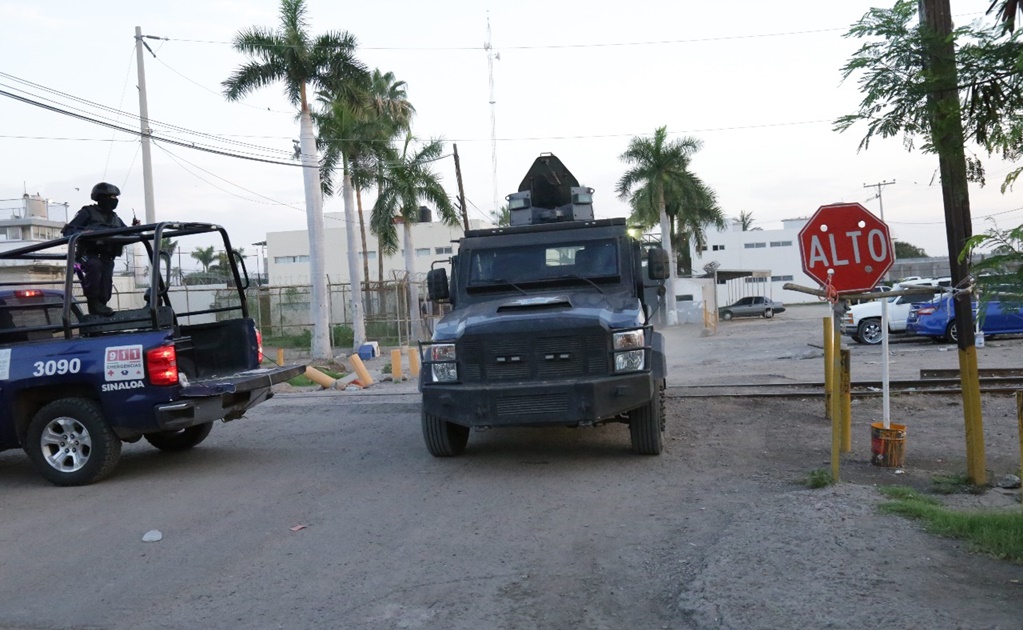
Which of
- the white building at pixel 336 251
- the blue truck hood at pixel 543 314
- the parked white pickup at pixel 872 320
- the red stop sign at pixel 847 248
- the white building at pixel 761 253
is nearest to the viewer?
the red stop sign at pixel 847 248


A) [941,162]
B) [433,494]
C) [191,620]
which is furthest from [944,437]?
[191,620]

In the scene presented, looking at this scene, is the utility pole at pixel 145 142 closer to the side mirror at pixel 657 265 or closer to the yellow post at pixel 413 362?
the yellow post at pixel 413 362

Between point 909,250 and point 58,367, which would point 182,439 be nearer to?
point 58,367

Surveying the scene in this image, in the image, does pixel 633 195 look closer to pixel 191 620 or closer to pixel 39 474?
pixel 39 474

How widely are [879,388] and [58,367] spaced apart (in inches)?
449

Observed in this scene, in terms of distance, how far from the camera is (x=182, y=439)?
10297 millimetres

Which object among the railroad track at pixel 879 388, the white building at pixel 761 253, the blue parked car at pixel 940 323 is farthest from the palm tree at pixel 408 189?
the white building at pixel 761 253

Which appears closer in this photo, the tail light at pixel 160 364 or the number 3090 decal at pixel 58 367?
the tail light at pixel 160 364

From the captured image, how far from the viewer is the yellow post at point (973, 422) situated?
742cm

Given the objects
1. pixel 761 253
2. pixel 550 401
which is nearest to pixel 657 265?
pixel 550 401

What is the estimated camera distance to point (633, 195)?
4747cm

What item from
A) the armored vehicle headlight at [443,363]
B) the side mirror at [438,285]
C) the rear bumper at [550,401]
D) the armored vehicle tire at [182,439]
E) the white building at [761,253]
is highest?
the white building at [761,253]

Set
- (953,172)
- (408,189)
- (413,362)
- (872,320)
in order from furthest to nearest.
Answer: (408,189) < (872,320) < (413,362) < (953,172)

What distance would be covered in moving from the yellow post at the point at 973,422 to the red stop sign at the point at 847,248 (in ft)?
3.39
